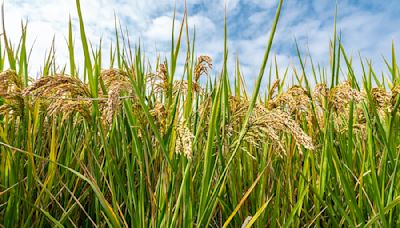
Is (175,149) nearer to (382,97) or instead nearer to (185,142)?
(185,142)

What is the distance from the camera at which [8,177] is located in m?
1.99

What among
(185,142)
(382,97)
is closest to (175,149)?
(185,142)

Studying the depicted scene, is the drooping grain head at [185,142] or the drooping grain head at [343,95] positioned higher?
the drooping grain head at [343,95]

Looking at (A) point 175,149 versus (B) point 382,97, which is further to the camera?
(B) point 382,97

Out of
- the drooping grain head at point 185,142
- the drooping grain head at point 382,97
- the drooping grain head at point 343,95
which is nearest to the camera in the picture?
the drooping grain head at point 185,142

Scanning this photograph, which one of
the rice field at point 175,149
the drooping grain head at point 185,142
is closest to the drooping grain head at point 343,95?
the rice field at point 175,149

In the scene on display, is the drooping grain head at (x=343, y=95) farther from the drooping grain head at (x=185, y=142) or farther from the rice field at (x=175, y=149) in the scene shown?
the drooping grain head at (x=185, y=142)

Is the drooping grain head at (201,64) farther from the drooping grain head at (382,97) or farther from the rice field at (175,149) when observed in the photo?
the drooping grain head at (382,97)

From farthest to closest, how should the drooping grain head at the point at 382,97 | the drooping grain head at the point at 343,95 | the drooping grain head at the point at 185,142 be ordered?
the drooping grain head at the point at 382,97
the drooping grain head at the point at 343,95
the drooping grain head at the point at 185,142

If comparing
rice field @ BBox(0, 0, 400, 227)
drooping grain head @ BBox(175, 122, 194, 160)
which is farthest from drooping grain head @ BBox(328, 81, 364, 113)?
drooping grain head @ BBox(175, 122, 194, 160)

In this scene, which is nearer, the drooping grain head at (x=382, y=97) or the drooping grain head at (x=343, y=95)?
the drooping grain head at (x=343, y=95)

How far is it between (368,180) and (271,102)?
65 centimetres

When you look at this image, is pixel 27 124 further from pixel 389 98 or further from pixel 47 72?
pixel 389 98

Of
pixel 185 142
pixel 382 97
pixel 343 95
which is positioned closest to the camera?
pixel 185 142
